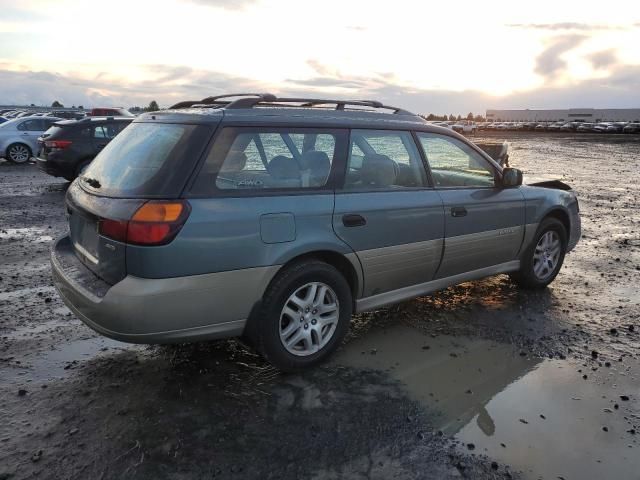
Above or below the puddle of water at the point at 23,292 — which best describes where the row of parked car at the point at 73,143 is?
above

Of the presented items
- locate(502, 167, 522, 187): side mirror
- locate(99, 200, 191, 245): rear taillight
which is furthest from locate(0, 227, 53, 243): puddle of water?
locate(502, 167, 522, 187): side mirror

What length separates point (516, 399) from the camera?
3434mm

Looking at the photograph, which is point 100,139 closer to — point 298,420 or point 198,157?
point 198,157

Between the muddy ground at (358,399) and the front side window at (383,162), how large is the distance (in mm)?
1273

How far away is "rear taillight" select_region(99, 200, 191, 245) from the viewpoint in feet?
9.77

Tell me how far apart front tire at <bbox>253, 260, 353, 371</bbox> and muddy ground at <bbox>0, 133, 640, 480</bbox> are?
17 centimetres

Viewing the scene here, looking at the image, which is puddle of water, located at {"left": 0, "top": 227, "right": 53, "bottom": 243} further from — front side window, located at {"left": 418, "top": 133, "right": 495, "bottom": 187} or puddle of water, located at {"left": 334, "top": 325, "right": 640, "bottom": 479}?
front side window, located at {"left": 418, "top": 133, "right": 495, "bottom": 187}

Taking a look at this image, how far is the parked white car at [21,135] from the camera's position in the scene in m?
17.1

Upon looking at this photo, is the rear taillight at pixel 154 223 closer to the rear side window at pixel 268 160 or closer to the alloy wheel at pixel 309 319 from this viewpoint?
the rear side window at pixel 268 160

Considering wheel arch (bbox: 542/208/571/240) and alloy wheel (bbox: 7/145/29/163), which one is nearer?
wheel arch (bbox: 542/208/571/240)

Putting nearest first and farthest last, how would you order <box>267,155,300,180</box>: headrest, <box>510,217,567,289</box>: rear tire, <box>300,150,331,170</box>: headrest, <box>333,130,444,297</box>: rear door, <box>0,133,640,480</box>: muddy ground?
<box>0,133,640,480</box>: muddy ground → <box>267,155,300,180</box>: headrest → <box>300,150,331,170</box>: headrest → <box>333,130,444,297</box>: rear door → <box>510,217,567,289</box>: rear tire

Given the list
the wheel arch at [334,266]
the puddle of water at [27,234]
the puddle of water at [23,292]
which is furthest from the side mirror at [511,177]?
the puddle of water at [27,234]

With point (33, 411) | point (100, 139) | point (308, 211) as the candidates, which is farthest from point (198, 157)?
point (100, 139)

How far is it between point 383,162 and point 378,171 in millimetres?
108
